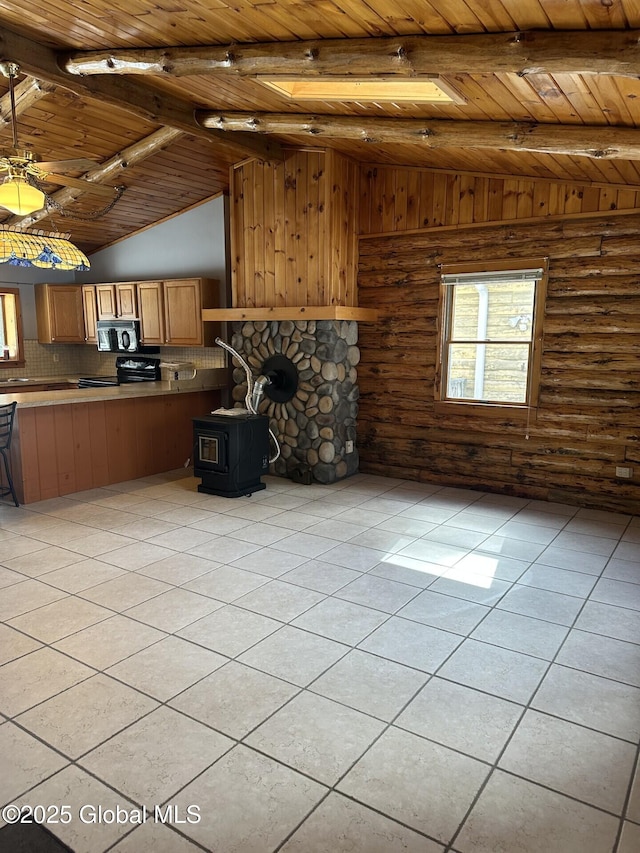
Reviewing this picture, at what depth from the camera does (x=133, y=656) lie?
272 cm

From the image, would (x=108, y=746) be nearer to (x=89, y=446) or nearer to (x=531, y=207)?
(x=89, y=446)

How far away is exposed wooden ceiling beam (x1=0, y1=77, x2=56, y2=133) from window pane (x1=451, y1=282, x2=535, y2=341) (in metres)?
3.83

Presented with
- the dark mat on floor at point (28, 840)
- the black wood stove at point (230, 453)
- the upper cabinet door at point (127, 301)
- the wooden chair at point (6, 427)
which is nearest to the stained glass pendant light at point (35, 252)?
the wooden chair at point (6, 427)

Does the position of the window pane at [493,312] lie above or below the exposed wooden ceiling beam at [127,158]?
below

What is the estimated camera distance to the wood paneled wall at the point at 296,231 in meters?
5.62

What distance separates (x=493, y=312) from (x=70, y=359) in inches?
249

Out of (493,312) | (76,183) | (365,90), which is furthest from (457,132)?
(76,183)

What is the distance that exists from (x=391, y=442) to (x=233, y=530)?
2.28 m

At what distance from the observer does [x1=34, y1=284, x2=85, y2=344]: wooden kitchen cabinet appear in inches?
314

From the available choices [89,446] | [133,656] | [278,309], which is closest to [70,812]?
[133,656]

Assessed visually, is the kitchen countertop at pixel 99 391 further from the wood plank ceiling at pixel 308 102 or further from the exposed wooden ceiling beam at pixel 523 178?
the exposed wooden ceiling beam at pixel 523 178

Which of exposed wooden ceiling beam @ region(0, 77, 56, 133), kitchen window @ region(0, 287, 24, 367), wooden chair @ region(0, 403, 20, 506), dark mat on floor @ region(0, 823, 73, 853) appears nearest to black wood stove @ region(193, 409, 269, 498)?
wooden chair @ region(0, 403, 20, 506)

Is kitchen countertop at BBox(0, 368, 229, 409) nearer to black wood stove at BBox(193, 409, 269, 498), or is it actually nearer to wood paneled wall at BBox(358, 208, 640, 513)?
black wood stove at BBox(193, 409, 269, 498)

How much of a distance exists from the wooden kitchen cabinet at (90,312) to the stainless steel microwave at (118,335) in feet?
0.85
